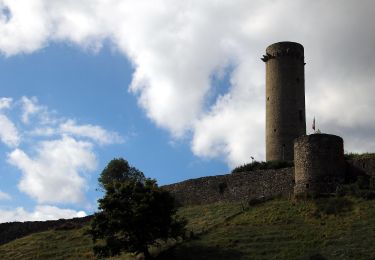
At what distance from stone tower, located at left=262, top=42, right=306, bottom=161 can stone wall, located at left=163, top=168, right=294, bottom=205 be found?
688cm

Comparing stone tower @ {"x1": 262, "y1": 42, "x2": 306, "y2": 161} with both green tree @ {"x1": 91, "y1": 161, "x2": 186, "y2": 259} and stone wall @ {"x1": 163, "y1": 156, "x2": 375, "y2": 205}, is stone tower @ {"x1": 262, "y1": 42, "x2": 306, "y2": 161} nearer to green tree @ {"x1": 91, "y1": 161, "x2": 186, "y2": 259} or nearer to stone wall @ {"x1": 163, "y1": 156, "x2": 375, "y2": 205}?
stone wall @ {"x1": 163, "y1": 156, "x2": 375, "y2": 205}

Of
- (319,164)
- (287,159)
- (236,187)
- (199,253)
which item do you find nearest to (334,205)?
(319,164)

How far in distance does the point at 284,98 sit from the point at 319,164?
14191mm

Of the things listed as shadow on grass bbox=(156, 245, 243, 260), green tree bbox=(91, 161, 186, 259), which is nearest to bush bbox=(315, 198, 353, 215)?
shadow on grass bbox=(156, 245, 243, 260)

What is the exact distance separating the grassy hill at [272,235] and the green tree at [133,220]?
155cm

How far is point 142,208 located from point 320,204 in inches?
476

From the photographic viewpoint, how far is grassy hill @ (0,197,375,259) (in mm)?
37562

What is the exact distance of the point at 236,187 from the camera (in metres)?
52.9

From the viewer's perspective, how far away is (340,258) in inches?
1400

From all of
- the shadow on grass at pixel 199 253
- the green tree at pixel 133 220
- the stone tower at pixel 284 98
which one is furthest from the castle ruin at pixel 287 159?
the green tree at pixel 133 220

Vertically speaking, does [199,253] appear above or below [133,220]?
below

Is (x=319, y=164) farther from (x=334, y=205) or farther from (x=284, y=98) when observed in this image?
(x=284, y=98)

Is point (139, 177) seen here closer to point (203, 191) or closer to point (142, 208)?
point (203, 191)

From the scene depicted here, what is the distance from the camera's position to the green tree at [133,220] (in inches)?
1558
